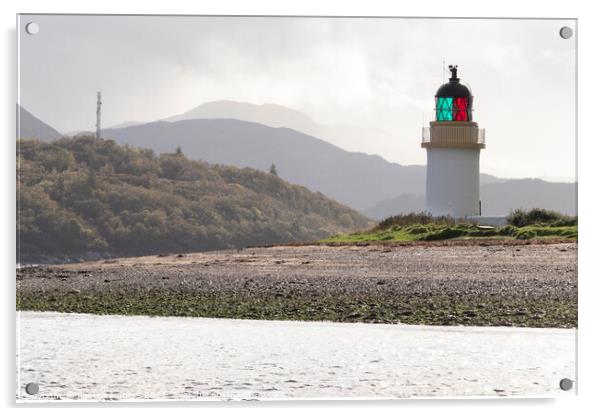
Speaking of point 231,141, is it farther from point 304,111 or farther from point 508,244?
point 508,244

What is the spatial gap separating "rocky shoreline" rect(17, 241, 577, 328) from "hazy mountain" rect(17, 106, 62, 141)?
91 cm

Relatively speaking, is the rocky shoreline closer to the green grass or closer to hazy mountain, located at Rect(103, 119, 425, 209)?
the green grass

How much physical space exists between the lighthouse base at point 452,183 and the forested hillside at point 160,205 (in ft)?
9.29

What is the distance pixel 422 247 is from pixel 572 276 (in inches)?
148

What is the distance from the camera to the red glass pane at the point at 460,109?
10.2m

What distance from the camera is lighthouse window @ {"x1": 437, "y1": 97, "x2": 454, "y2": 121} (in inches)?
411

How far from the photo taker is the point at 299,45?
784 centimetres

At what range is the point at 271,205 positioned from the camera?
9.34 m

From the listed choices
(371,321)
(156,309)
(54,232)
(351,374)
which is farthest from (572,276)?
(54,232)

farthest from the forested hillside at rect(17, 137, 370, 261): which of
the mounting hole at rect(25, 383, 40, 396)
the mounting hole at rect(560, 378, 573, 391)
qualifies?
the mounting hole at rect(560, 378, 573, 391)

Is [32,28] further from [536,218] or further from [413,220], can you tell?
[413,220]

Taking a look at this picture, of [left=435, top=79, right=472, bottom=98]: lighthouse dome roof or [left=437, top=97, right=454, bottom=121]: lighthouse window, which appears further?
[left=437, top=97, right=454, bottom=121]: lighthouse window

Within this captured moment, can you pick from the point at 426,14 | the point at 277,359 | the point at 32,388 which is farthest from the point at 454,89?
the point at 32,388

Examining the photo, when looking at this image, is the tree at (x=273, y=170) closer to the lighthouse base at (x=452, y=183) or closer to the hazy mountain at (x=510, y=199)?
the hazy mountain at (x=510, y=199)
